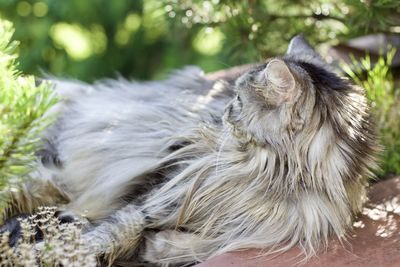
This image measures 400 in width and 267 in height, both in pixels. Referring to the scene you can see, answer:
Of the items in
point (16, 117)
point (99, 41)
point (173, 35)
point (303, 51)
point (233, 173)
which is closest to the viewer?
point (16, 117)

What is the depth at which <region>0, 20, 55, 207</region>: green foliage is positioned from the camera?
1154mm

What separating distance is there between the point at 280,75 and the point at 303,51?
1.12ft

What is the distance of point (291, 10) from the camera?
229cm

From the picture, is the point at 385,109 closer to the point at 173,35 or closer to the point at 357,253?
the point at 357,253

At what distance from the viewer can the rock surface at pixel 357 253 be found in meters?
1.45

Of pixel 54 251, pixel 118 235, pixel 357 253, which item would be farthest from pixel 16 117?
pixel 357 253

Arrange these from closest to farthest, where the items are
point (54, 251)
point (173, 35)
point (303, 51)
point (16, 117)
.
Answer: point (16, 117) → point (54, 251) → point (303, 51) → point (173, 35)

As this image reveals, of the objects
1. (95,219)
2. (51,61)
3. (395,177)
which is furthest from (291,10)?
(51,61)

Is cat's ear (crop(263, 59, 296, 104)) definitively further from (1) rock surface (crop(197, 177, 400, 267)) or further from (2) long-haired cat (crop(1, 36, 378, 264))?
(1) rock surface (crop(197, 177, 400, 267))

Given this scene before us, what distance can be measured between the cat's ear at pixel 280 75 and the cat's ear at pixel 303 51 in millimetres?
284

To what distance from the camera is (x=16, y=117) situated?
1.15 m

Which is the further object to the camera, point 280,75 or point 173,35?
point 173,35

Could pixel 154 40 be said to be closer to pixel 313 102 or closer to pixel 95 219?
pixel 95 219

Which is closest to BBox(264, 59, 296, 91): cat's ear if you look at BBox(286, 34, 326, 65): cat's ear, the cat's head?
the cat's head
